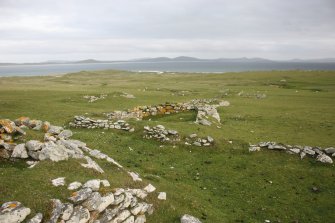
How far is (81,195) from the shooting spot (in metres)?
15.9

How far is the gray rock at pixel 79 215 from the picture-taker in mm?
14664

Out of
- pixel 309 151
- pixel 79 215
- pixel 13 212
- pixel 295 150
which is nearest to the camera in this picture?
pixel 13 212

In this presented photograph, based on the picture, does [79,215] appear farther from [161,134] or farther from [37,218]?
[161,134]

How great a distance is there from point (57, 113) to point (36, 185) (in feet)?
118

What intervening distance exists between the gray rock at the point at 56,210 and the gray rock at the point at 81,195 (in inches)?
30.7

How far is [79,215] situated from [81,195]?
129 cm

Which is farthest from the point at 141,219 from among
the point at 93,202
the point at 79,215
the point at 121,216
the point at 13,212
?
the point at 13,212

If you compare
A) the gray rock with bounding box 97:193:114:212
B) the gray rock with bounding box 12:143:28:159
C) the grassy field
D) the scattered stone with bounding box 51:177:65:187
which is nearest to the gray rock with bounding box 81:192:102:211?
the gray rock with bounding box 97:193:114:212

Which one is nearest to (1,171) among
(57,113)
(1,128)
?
(1,128)

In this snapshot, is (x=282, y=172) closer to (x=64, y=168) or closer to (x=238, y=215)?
(x=238, y=215)

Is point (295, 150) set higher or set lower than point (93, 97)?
lower

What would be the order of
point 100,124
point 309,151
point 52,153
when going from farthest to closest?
point 100,124 < point 309,151 < point 52,153

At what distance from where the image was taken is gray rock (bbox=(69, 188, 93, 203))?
1566 cm

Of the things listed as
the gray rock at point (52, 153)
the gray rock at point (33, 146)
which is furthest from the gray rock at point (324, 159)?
the gray rock at point (33, 146)
